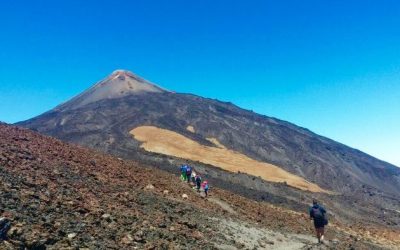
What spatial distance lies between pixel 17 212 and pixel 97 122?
98.0 meters

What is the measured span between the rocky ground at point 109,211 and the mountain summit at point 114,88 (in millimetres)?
124089

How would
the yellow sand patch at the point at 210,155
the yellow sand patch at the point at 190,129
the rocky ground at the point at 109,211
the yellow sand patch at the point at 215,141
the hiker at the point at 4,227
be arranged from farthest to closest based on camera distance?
the yellow sand patch at the point at 190,129, the yellow sand patch at the point at 215,141, the yellow sand patch at the point at 210,155, the rocky ground at the point at 109,211, the hiker at the point at 4,227

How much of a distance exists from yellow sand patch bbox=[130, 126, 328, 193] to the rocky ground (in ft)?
140

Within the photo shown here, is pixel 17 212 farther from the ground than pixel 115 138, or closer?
closer

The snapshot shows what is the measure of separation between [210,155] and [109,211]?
213ft

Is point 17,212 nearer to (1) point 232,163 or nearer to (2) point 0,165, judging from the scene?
(2) point 0,165

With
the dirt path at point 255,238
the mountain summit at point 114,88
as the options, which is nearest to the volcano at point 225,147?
the mountain summit at point 114,88

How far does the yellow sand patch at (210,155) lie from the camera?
75.0 metres

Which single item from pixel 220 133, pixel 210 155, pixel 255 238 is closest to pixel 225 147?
pixel 220 133

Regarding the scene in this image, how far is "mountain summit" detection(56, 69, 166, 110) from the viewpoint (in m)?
154

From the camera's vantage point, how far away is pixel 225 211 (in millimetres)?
27672

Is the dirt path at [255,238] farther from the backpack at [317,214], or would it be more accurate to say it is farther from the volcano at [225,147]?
the volcano at [225,147]

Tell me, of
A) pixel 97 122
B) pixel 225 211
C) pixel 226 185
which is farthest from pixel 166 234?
pixel 97 122

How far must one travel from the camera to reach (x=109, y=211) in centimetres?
1691
